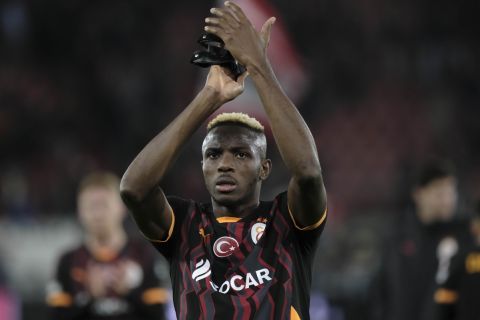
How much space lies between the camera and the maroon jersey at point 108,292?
21.9 ft

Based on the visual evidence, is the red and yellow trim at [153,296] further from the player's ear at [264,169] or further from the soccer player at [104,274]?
the player's ear at [264,169]

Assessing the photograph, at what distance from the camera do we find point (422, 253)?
7.38 meters

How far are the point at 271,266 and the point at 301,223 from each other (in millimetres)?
202

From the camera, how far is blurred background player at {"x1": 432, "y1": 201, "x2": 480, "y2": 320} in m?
6.32

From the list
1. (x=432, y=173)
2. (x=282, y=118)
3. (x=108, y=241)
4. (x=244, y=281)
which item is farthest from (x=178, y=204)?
(x=432, y=173)

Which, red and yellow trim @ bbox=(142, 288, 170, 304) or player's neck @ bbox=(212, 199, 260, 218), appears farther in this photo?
red and yellow trim @ bbox=(142, 288, 170, 304)

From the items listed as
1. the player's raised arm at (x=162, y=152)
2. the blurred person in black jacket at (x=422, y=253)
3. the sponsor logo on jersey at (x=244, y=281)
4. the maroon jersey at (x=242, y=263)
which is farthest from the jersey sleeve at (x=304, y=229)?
the blurred person in black jacket at (x=422, y=253)

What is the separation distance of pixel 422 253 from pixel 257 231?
3.69m

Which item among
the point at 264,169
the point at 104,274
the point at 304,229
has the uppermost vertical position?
the point at 264,169

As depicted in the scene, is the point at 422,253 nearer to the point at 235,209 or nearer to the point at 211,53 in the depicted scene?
the point at 235,209

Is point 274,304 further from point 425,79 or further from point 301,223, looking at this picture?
point 425,79

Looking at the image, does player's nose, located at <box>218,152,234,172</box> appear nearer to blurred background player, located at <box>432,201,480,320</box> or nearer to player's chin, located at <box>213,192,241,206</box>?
player's chin, located at <box>213,192,241,206</box>

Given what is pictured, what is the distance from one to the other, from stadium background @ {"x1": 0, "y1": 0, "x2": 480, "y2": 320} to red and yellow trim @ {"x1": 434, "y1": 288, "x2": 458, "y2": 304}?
7.09 m

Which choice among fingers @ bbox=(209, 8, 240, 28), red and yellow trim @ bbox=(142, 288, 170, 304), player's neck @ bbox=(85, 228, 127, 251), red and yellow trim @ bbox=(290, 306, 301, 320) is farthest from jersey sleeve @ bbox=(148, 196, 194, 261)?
player's neck @ bbox=(85, 228, 127, 251)
